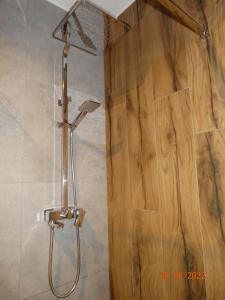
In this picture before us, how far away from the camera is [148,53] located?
1102 millimetres

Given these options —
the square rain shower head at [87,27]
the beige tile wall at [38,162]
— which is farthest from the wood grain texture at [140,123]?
the beige tile wall at [38,162]

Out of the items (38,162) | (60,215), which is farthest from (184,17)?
(60,215)

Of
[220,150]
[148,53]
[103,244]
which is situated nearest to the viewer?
[220,150]

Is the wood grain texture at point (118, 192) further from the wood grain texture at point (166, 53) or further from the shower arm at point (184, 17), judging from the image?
the shower arm at point (184, 17)

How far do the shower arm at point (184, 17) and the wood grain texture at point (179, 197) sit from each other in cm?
27

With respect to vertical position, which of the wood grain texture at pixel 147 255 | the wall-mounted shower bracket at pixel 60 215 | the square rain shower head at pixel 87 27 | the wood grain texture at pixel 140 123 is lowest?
the wood grain texture at pixel 147 255

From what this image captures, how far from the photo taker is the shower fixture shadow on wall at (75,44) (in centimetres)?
87

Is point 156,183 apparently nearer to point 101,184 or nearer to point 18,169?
point 101,184

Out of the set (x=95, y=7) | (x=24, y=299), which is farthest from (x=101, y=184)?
(x=95, y=7)

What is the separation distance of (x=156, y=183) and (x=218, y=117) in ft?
1.43

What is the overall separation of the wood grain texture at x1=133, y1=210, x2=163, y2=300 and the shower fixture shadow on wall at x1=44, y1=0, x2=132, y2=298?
33 cm

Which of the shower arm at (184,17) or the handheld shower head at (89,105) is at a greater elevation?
the shower arm at (184,17)

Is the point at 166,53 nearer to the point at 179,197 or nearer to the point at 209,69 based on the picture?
the point at 209,69

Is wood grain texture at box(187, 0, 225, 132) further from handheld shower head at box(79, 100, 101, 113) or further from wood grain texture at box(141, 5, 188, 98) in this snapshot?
handheld shower head at box(79, 100, 101, 113)
